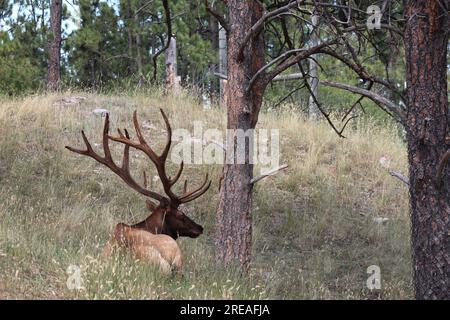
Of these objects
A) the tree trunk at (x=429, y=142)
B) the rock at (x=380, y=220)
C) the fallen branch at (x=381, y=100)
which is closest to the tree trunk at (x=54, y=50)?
the rock at (x=380, y=220)

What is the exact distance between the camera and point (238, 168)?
22.2 feet

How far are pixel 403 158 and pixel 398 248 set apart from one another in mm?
3130

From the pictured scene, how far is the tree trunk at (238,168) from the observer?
676 centimetres

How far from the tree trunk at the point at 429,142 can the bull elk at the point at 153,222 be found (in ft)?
6.72

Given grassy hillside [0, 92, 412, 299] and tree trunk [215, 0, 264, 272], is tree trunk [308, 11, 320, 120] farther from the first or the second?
grassy hillside [0, 92, 412, 299]

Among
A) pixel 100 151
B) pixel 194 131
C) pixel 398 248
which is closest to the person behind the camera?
pixel 398 248

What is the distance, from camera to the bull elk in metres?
5.85

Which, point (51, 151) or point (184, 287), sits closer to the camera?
point (184, 287)

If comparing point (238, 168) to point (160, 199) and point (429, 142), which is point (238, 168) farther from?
point (429, 142)

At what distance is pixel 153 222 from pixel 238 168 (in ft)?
3.25

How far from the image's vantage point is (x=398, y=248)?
9742 mm

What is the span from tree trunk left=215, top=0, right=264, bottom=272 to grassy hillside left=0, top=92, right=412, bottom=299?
1.12ft

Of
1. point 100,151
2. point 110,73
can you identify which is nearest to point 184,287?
point 100,151

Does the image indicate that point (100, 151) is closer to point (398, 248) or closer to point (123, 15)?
point (398, 248)
